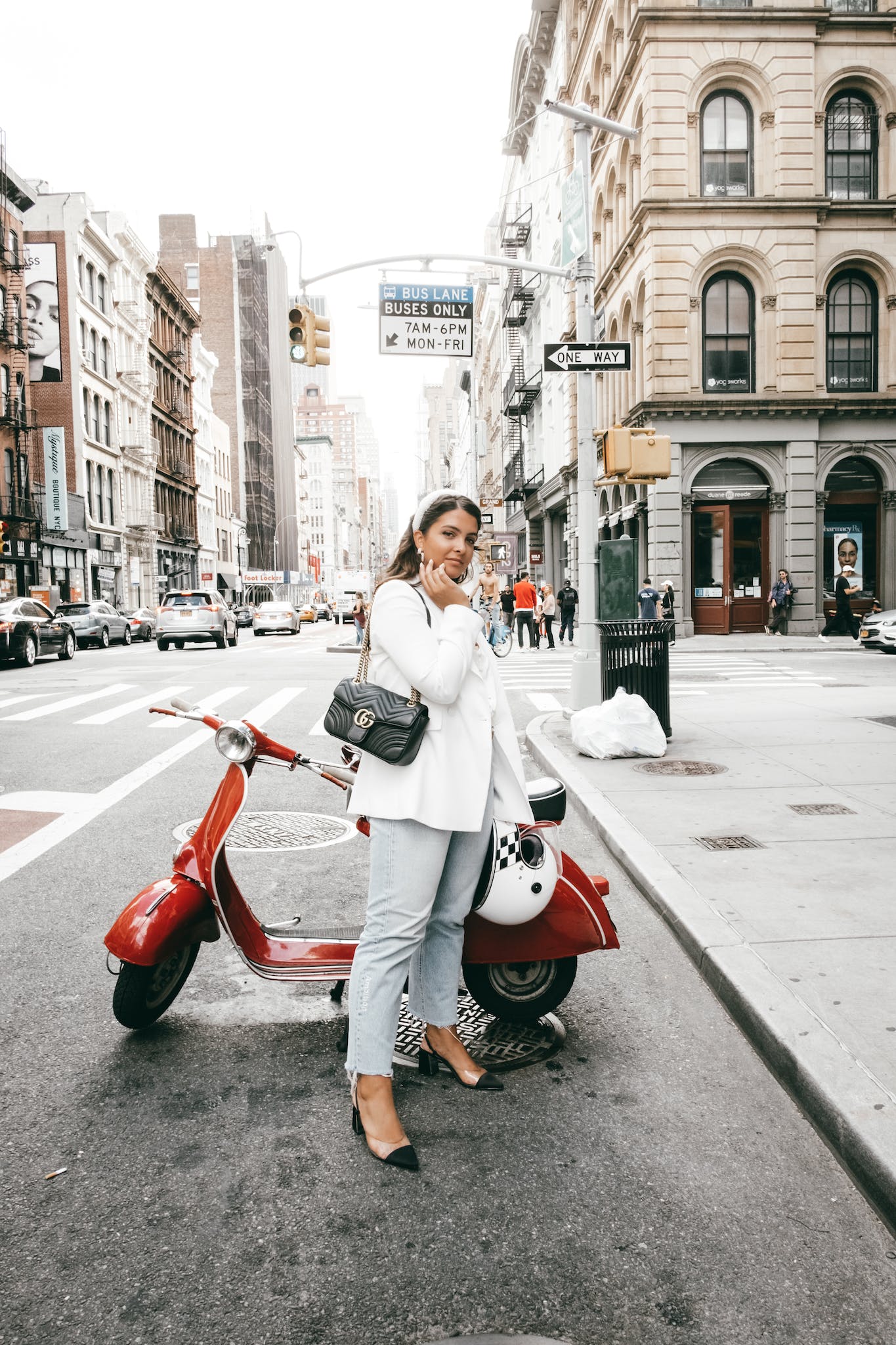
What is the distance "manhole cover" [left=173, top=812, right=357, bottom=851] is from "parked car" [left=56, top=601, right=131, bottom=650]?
87.9 ft

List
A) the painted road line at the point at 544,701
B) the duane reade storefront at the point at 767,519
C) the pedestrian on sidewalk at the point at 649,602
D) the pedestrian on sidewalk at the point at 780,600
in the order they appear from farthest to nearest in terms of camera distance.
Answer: the duane reade storefront at the point at 767,519, the pedestrian on sidewalk at the point at 780,600, the pedestrian on sidewalk at the point at 649,602, the painted road line at the point at 544,701

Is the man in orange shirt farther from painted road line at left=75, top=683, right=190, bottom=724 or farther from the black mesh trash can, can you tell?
the black mesh trash can

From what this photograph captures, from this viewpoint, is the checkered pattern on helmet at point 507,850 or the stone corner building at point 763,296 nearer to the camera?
the checkered pattern on helmet at point 507,850

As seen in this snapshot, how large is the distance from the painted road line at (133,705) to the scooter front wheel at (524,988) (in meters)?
8.81

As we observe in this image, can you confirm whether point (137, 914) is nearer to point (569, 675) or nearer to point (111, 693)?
point (111, 693)

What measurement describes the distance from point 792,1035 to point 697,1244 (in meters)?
1.05

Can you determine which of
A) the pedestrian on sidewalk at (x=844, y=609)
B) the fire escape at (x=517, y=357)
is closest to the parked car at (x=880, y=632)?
the pedestrian on sidewalk at (x=844, y=609)

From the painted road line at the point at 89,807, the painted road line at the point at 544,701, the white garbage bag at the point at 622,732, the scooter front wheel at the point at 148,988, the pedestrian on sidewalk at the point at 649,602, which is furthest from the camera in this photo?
the pedestrian on sidewalk at the point at 649,602

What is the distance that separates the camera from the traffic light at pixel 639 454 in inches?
442

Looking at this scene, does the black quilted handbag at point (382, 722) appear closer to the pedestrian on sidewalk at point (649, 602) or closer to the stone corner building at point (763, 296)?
the pedestrian on sidewalk at point (649, 602)

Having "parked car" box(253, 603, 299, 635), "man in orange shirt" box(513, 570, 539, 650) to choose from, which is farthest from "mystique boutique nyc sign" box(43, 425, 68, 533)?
"man in orange shirt" box(513, 570, 539, 650)

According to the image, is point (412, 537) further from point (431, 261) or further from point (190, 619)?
point (190, 619)

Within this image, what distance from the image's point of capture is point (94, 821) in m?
7.27

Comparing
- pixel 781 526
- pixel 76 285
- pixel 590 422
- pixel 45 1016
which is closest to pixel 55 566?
pixel 76 285
